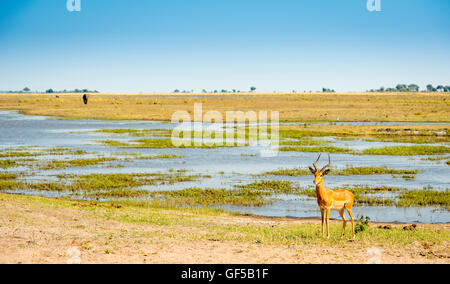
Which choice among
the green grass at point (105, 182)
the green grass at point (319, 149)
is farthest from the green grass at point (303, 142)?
the green grass at point (105, 182)

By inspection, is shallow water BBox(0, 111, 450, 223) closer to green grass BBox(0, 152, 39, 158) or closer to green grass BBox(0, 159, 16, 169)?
green grass BBox(0, 159, 16, 169)

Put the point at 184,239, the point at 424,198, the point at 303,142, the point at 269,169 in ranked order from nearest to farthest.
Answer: the point at 184,239 < the point at 424,198 < the point at 269,169 < the point at 303,142

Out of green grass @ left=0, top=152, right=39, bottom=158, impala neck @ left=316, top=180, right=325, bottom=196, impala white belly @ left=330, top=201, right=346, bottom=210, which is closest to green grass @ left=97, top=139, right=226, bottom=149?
green grass @ left=0, top=152, right=39, bottom=158

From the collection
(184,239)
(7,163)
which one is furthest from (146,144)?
(184,239)

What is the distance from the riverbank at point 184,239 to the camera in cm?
1125

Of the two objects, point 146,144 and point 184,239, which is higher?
point 146,144

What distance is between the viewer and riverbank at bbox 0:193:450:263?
1125 cm

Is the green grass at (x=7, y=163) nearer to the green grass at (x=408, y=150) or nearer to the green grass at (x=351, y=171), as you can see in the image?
the green grass at (x=351, y=171)

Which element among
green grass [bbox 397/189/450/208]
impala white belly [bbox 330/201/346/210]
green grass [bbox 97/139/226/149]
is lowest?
green grass [bbox 397/189/450/208]

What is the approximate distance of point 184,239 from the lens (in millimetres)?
13352

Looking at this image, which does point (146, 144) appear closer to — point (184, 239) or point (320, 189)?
point (184, 239)
